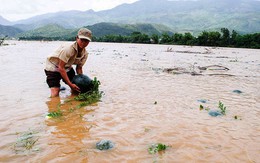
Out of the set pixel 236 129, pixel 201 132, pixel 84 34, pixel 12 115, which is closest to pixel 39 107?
pixel 12 115

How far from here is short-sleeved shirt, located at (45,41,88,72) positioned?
7.09 m

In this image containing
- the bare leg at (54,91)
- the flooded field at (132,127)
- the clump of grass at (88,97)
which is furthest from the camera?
the bare leg at (54,91)

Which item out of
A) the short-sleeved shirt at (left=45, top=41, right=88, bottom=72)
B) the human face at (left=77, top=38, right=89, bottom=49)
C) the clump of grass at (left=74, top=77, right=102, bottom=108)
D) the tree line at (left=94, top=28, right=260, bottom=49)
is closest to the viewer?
the human face at (left=77, top=38, right=89, bottom=49)

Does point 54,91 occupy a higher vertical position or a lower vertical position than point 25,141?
higher

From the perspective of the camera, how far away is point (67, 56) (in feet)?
23.4

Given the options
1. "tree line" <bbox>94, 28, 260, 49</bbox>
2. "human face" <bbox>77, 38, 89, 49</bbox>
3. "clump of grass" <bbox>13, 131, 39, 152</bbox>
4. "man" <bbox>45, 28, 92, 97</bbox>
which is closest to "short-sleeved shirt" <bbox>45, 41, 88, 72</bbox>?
"man" <bbox>45, 28, 92, 97</bbox>

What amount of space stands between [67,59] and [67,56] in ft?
0.27

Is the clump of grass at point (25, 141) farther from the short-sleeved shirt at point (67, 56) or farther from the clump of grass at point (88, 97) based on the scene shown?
the short-sleeved shirt at point (67, 56)

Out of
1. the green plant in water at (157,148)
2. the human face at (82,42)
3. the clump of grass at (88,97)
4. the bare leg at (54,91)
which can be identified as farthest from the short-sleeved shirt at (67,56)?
the green plant in water at (157,148)

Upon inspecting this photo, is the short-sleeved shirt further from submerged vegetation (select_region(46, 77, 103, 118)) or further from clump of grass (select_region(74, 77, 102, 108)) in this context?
clump of grass (select_region(74, 77, 102, 108))

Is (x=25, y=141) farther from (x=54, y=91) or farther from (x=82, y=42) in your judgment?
(x=54, y=91)

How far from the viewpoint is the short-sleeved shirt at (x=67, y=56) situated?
7.09 m

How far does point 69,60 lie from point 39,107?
1.64 m

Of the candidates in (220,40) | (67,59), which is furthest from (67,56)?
(220,40)
